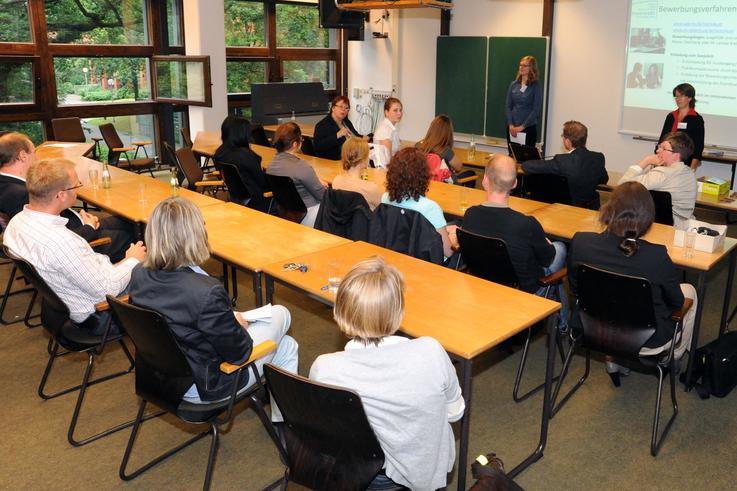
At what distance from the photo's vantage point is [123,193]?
16.3 feet

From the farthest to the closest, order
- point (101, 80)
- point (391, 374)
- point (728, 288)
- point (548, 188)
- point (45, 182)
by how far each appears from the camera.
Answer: point (101, 80) < point (548, 188) < point (728, 288) < point (45, 182) < point (391, 374)

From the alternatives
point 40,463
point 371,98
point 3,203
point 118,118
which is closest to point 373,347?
point 40,463

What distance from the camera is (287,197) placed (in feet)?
16.6

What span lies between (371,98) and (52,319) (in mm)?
8650

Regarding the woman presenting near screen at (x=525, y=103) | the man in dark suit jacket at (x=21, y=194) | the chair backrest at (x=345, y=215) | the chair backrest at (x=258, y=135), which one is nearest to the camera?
the chair backrest at (x=345, y=215)

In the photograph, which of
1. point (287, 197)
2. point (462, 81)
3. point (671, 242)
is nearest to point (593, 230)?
point (671, 242)

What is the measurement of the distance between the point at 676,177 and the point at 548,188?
0.98 m

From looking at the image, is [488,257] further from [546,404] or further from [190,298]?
[190,298]

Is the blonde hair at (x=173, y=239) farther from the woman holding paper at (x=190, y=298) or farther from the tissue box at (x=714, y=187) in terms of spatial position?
the tissue box at (x=714, y=187)

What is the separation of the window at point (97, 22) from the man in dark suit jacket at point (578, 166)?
21.5ft

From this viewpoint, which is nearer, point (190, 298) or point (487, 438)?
point (190, 298)

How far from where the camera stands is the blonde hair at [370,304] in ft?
6.37

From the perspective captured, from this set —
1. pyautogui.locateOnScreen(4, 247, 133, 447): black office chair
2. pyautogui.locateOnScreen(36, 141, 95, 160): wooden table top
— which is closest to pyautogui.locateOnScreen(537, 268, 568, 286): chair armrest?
pyautogui.locateOnScreen(4, 247, 133, 447): black office chair

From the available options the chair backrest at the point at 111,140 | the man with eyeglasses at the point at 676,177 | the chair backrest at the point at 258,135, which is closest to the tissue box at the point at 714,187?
the man with eyeglasses at the point at 676,177
